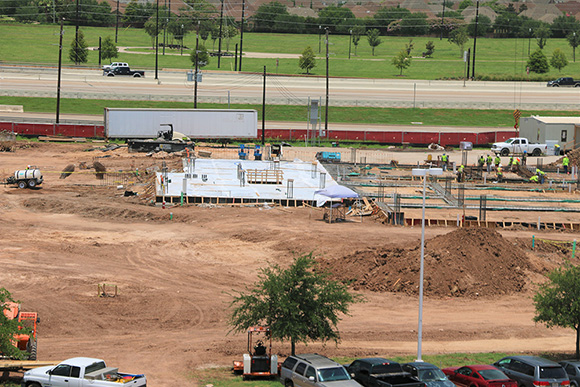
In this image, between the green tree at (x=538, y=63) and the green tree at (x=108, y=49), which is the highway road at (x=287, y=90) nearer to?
the green tree at (x=108, y=49)

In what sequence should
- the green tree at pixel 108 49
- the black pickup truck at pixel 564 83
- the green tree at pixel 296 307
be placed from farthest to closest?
the green tree at pixel 108 49, the black pickup truck at pixel 564 83, the green tree at pixel 296 307

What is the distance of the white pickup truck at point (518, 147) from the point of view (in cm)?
7819

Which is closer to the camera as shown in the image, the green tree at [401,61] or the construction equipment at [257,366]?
the construction equipment at [257,366]

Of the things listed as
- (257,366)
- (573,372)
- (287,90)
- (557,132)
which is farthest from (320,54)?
(573,372)

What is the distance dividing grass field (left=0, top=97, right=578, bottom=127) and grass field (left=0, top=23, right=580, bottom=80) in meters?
27.2

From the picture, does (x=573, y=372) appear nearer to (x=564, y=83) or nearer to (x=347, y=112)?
(x=347, y=112)

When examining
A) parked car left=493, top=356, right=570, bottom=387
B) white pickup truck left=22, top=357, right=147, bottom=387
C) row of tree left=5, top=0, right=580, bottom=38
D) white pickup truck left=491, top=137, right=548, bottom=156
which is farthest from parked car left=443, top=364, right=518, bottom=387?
row of tree left=5, top=0, right=580, bottom=38

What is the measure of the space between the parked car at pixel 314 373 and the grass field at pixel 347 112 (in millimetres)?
72732

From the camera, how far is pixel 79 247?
41.1m

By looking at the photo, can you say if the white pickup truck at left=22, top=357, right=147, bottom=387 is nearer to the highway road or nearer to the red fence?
the red fence

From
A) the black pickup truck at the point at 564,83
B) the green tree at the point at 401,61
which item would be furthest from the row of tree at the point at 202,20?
the black pickup truck at the point at 564,83

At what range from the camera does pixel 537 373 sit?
23703 mm

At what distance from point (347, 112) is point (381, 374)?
255ft

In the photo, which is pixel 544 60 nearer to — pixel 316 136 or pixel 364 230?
pixel 316 136
